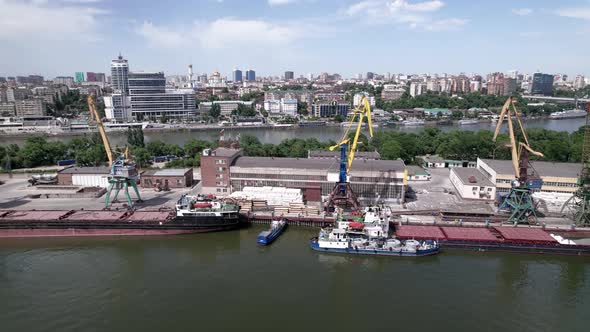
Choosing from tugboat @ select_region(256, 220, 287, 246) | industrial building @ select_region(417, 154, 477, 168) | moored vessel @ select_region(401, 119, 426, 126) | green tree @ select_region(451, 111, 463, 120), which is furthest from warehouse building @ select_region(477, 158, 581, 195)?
green tree @ select_region(451, 111, 463, 120)

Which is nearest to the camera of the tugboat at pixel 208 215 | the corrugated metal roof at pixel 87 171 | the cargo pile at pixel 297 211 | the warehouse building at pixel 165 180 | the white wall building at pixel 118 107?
the tugboat at pixel 208 215

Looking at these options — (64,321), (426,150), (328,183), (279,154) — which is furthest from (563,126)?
(64,321)

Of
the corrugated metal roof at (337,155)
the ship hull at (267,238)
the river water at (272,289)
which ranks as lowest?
the river water at (272,289)

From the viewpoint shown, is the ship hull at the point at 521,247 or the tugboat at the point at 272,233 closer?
the ship hull at the point at 521,247

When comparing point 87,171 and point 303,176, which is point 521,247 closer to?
point 303,176

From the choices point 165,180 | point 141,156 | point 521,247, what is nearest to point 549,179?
point 521,247

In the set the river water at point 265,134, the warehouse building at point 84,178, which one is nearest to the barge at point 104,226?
the warehouse building at point 84,178

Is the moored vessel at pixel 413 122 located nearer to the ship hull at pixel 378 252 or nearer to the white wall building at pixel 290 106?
the white wall building at pixel 290 106
